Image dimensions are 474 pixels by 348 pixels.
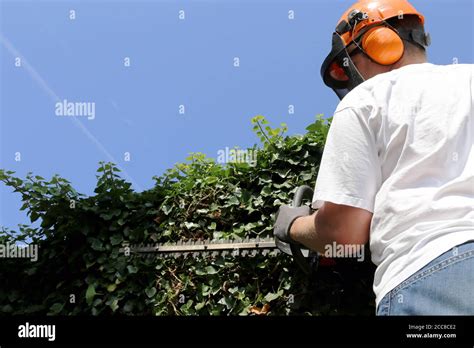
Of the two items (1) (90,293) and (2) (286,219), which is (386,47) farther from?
(1) (90,293)

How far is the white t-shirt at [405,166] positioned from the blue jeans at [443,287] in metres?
0.02

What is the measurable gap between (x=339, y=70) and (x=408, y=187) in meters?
1.05

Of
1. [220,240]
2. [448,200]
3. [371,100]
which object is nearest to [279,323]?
[448,200]

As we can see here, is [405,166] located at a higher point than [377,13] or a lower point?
lower

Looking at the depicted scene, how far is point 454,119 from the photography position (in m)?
1.67

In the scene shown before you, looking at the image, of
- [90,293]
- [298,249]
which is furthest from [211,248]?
[298,249]

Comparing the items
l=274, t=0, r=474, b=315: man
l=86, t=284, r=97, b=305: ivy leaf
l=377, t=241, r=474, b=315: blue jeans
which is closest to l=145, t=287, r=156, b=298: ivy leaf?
l=86, t=284, r=97, b=305: ivy leaf

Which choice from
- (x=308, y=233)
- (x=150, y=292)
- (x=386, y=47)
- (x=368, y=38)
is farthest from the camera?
(x=150, y=292)

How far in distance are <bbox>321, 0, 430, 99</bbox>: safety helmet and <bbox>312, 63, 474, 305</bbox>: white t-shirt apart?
0.34m

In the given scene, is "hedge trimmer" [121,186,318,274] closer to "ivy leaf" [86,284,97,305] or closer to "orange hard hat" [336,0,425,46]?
"ivy leaf" [86,284,97,305]

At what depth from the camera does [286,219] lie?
7.13 feet

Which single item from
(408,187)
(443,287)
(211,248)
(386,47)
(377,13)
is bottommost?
(211,248)

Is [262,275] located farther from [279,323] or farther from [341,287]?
[279,323]

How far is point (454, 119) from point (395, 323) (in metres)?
0.61
